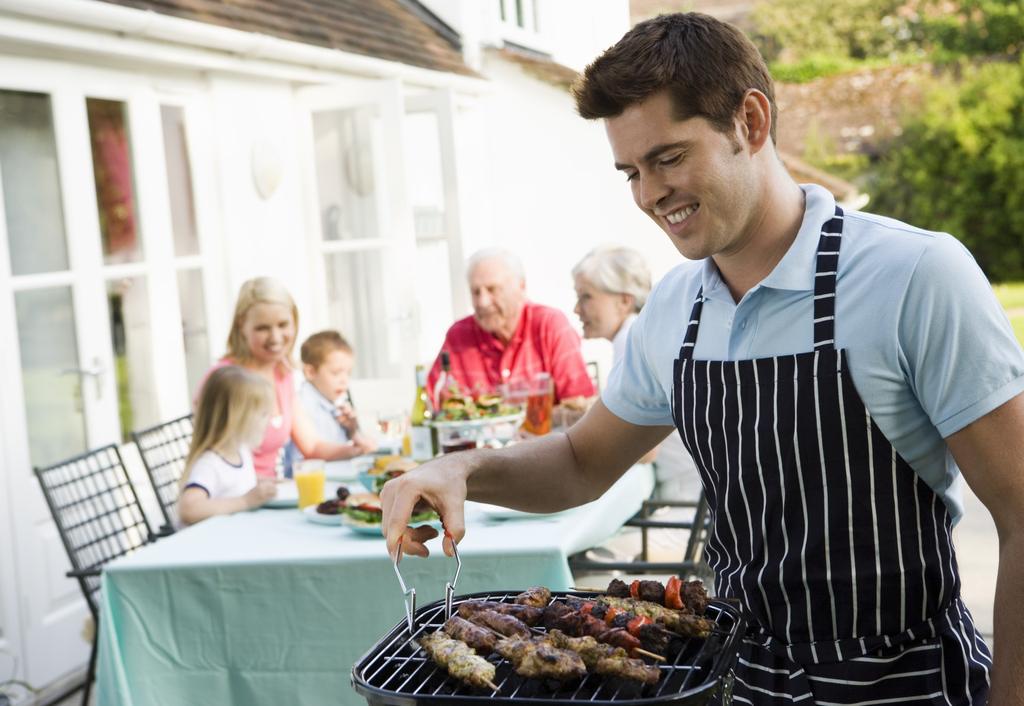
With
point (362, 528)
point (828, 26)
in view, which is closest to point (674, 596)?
point (362, 528)

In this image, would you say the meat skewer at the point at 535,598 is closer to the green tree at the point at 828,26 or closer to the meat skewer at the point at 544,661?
the meat skewer at the point at 544,661

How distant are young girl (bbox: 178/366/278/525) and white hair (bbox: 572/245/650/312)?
61.5 inches

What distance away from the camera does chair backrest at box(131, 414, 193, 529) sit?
4359mm

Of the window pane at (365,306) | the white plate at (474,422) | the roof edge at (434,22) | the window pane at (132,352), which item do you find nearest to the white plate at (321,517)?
the white plate at (474,422)

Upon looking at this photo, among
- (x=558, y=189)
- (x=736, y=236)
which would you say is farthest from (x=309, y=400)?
(x=558, y=189)

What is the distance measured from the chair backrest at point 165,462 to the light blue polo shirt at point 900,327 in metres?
2.73

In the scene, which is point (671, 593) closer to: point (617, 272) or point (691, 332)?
point (691, 332)

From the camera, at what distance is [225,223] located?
6164 millimetres

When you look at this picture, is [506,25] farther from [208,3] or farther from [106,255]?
[106,255]

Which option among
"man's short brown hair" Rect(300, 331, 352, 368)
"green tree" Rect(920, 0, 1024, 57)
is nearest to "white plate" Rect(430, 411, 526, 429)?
"man's short brown hair" Rect(300, 331, 352, 368)

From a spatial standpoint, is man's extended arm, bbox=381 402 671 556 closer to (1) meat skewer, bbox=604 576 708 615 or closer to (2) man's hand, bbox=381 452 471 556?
(2) man's hand, bbox=381 452 471 556

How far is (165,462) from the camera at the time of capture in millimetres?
4566

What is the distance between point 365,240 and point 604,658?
5.77 metres

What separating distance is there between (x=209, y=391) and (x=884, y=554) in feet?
→ 9.14
